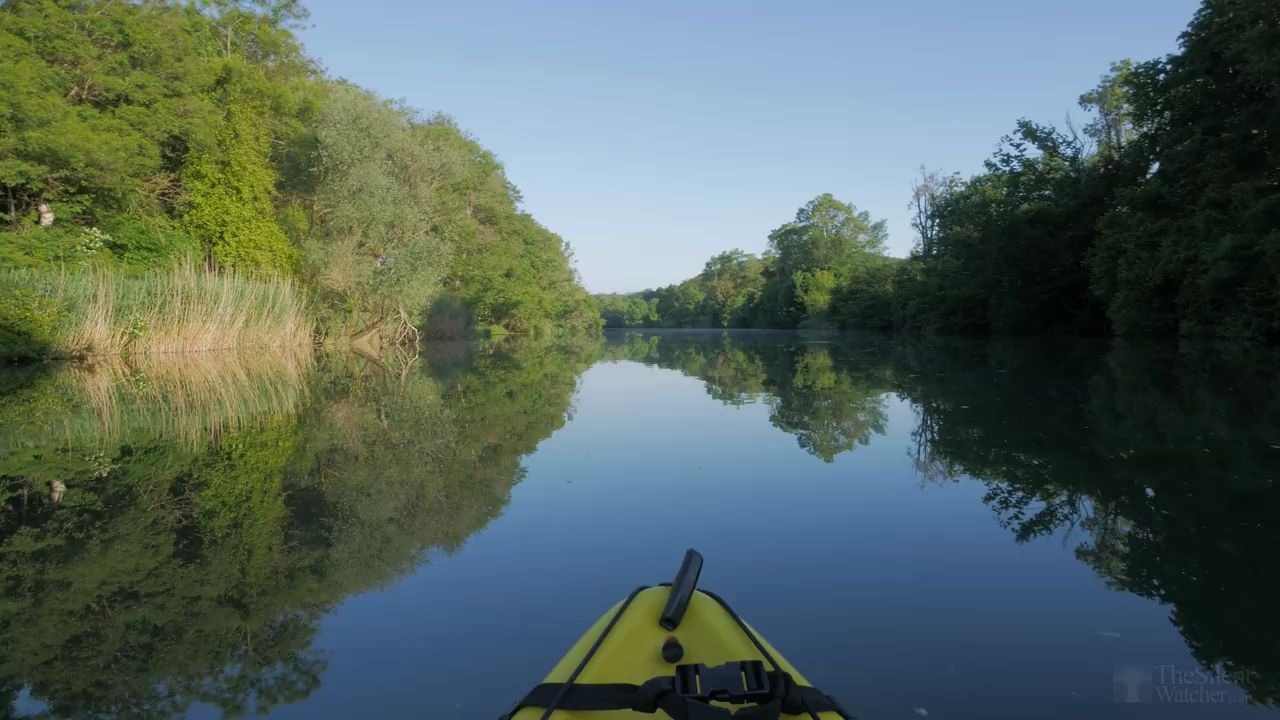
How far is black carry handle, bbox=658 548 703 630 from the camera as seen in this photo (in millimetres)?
1972

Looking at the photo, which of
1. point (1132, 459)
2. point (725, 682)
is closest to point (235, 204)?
point (1132, 459)

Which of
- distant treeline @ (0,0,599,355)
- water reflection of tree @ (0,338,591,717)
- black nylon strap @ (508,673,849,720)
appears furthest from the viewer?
distant treeline @ (0,0,599,355)

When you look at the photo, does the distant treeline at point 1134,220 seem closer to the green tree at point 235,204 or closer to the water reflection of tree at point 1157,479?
the water reflection of tree at point 1157,479

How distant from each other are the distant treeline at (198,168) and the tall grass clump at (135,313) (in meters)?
0.07

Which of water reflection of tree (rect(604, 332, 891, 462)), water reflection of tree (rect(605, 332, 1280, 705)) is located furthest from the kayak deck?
water reflection of tree (rect(604, 332, 891, 462))

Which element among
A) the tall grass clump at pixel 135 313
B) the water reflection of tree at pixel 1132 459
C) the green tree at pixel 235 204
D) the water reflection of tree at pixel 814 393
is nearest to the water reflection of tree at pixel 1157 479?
the water reflection of tree at pixel 1132 459

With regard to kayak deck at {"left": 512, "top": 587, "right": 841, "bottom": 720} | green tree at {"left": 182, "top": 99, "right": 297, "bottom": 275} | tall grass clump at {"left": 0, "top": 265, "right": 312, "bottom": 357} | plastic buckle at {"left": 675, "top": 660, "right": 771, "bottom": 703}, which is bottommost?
kayak deck at {"left": 512, "top": 587, "right": 841, "bottom": 720}

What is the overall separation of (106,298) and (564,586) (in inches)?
637

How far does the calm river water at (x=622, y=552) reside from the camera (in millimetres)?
2447

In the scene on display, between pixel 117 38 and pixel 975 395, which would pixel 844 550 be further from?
pixel 117 38

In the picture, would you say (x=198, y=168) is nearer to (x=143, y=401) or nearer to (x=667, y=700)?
(x=143, y=401)

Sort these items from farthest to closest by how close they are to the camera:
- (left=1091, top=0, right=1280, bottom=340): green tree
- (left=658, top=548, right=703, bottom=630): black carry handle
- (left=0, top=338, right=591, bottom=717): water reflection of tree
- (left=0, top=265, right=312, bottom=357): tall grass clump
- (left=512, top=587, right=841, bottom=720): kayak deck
Answer: 1. (left=1091, top=0, right=1280, bottom=340): green tree
2. (left=0, top=265, right=312, bottom=357): tall grass clump
3. (left=0, top=338, right=591, bottom=717): water reflection of tree
4. (left=658, top=548, right=703, bottom=630): black carry handle
5. (left=512, top=587, right=841, bottom=720): kayak deck

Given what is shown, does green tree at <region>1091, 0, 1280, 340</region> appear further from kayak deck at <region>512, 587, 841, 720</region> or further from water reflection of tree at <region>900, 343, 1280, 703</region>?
kayak deck at <region>512, 587, 841, 720</region>

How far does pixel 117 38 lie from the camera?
21406 mm
